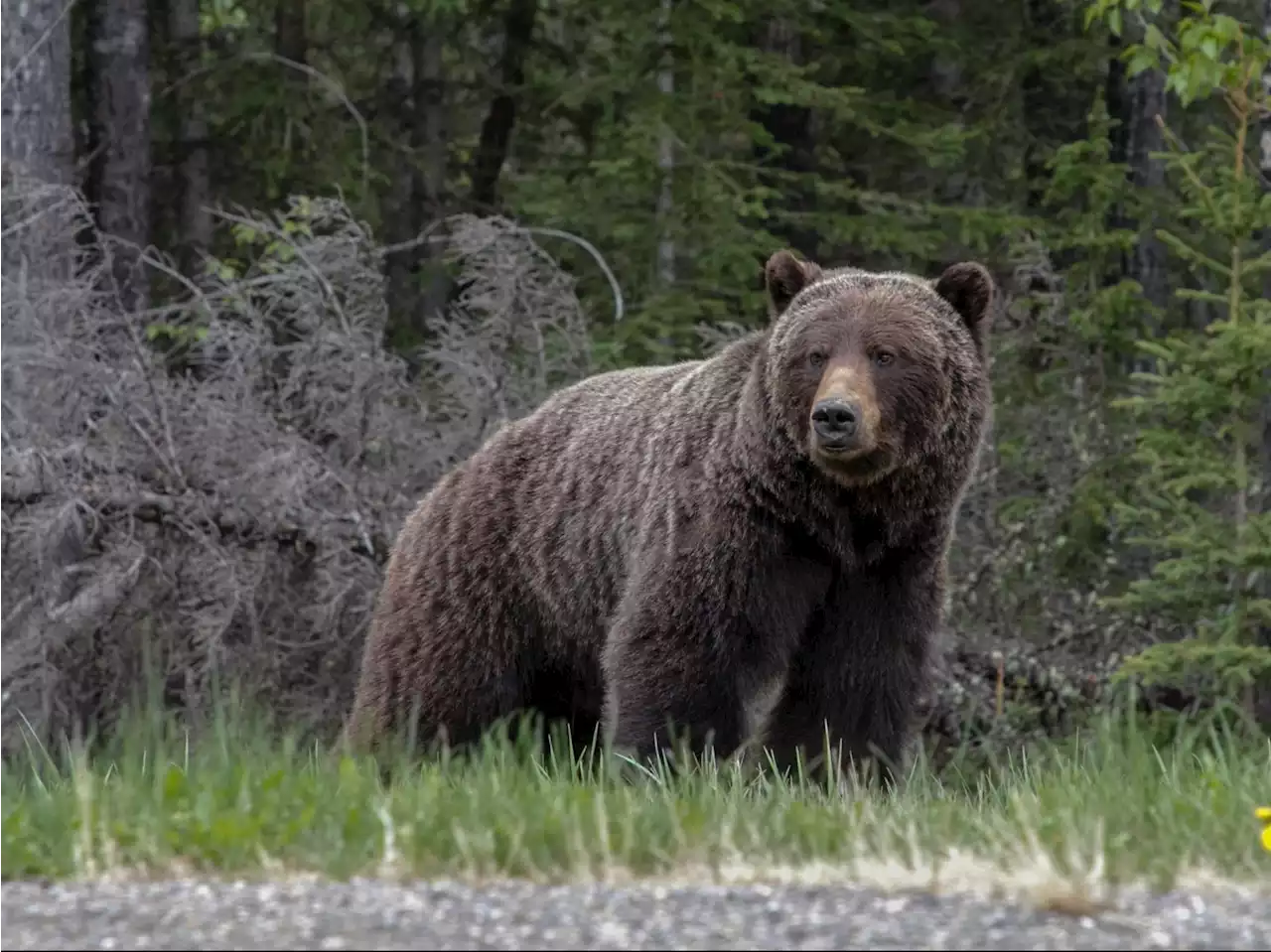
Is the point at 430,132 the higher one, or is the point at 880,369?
the point at 430,132

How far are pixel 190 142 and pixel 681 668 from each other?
12.3 meters

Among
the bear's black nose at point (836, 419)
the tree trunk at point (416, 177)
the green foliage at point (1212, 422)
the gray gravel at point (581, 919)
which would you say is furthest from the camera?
the tree trunk at point (416, 177)

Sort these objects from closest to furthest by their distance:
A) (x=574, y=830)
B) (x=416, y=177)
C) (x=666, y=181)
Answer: (x=574, y=830) < (x=666, y=181) < (x=416, y=177)

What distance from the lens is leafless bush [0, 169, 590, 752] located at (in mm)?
9281

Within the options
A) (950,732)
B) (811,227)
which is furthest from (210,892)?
(811,227)

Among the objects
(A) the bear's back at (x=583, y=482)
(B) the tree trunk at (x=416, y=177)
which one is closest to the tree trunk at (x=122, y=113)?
(B) the tree trunk at (x=416, y=177)

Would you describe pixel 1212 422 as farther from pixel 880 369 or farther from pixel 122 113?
pixel 122 113

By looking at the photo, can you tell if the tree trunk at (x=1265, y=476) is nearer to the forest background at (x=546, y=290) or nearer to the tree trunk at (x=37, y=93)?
the forest background at (x=546, y=290)

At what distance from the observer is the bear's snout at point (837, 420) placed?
5.80 metres

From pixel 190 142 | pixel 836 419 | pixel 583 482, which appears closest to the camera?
pixel 836 419

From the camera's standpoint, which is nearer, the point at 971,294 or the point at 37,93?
the point at 971,294

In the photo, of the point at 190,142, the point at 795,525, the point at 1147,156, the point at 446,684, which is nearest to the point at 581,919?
the point at 795,525

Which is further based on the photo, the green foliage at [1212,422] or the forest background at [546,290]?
the forest background at [546,290]

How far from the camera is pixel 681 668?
20.3ft
